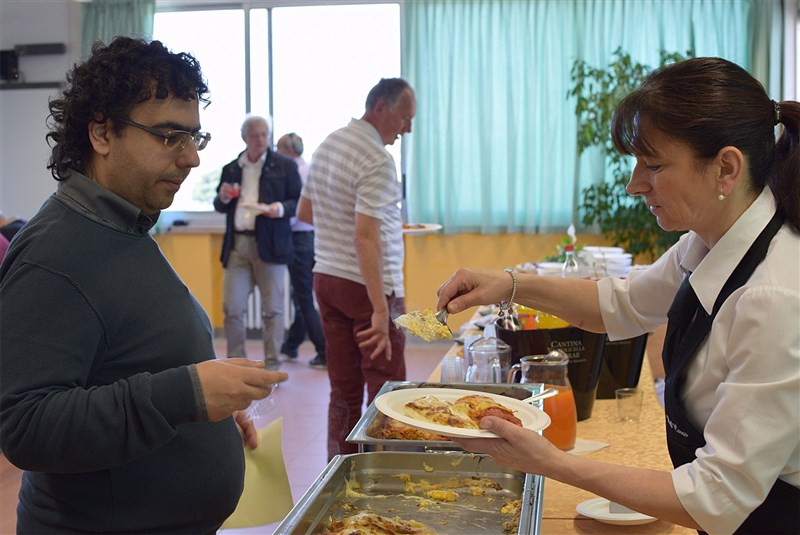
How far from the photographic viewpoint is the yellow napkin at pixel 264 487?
177cm

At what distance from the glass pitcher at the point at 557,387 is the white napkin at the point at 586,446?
0.05 feet

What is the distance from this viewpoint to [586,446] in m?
2.00

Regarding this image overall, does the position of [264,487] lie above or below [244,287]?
above

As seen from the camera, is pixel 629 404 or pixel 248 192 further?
pixel 248 192

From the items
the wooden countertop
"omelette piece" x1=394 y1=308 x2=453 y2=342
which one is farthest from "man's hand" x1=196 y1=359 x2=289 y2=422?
the wooden countertop

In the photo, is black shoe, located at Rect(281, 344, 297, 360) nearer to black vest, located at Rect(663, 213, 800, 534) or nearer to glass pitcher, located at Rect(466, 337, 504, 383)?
glass pitcher, located at Rect(466, 337, 504, 383)

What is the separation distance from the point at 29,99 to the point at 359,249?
17.6 ft

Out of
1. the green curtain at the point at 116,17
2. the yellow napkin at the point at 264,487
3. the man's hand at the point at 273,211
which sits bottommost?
the yellow napkin at the point at 264,487

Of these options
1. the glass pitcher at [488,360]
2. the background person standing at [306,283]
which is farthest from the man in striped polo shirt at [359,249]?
the background person standing at [306,283]

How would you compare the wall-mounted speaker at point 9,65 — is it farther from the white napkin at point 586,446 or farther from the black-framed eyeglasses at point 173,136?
the white napkin at point 586,446

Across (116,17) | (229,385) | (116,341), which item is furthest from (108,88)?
(116,17)


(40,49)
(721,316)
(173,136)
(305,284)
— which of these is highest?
(40,49)

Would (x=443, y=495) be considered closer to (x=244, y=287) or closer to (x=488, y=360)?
(x=488, y=360)

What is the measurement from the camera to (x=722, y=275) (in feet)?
4.30
